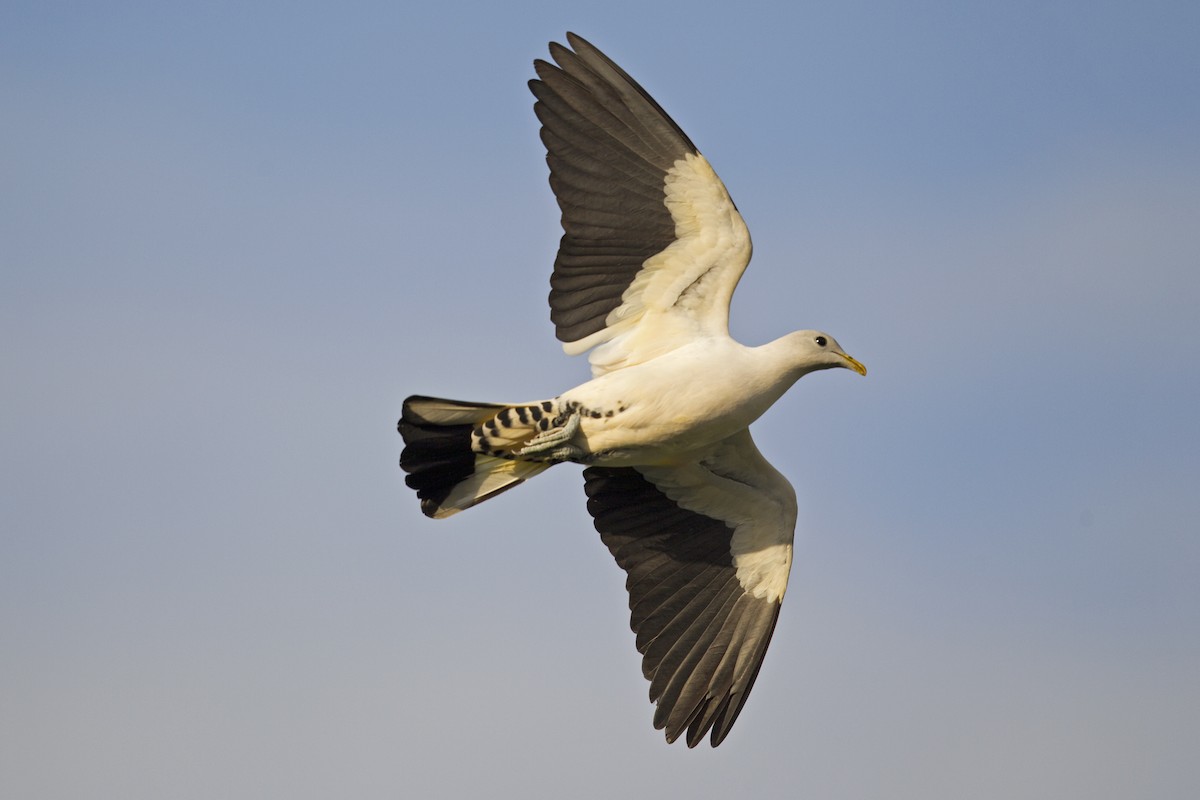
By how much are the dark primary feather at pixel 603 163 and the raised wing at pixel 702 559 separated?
1455 mm

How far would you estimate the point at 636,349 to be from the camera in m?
9.55

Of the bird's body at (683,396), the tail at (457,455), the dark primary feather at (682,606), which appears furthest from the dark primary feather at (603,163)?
the dark primary feather at (682,606)

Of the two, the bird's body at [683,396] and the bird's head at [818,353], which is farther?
the bird's head at [818,353]

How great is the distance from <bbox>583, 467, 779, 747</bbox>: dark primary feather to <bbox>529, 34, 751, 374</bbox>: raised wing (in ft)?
4.20

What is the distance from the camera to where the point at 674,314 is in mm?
9516

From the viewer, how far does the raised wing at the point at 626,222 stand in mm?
9297

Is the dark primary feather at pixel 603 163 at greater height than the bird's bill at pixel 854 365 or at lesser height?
greater

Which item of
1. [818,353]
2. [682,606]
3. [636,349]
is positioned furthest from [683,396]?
[682,606]

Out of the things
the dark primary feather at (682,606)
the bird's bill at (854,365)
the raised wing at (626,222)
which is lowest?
the dark primary feather at (682,606)

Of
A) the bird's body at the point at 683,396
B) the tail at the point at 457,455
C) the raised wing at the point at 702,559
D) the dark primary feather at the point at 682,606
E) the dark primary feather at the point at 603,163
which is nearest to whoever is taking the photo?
the bird's body at the point at 683,396

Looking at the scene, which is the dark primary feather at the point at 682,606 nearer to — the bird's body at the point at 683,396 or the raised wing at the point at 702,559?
the raised wing at the point at 702,559

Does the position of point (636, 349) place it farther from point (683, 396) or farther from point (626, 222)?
point (626, 222)

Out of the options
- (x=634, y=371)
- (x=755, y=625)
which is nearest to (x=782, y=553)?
(x=755, y=625)

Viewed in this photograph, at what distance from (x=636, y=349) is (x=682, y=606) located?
6.21 feet
